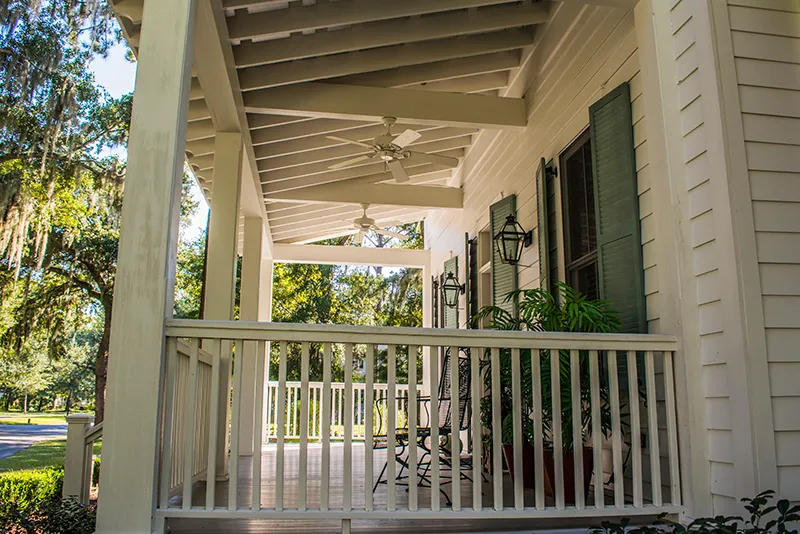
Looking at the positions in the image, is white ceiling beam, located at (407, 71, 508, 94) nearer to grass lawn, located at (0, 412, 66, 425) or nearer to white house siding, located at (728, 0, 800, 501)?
white house siding, located at (728, 0, 800, 501)

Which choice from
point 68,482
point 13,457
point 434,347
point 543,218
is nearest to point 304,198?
point 543,218

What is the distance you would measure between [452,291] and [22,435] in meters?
20.2

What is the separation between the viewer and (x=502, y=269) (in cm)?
601

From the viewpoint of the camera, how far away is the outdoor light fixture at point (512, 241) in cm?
541

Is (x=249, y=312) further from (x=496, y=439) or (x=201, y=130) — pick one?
(x=496, y=439)

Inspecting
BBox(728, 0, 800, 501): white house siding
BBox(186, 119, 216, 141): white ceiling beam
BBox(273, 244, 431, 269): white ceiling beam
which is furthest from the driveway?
BBox(728, 0, 800, 501): white house siding

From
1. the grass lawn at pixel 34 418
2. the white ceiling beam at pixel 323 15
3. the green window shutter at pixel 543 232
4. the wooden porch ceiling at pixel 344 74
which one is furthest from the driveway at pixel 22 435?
the green window shutter at pixel 543 232

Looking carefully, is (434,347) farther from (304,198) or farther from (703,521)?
(304,198)

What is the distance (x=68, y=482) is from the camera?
14.0ft

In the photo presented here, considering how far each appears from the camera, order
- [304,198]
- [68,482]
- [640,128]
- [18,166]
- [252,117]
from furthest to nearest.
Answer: [18,166] → [304,198] → [252,117] → [68,482] → [640,128]

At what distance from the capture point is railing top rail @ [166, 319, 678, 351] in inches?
98.3

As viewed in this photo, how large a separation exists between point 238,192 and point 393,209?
5.49 m

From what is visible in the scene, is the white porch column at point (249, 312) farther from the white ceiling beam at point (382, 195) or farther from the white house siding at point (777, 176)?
the white house siding at point (777, 176)

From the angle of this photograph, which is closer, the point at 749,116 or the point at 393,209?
the point at 749,116
